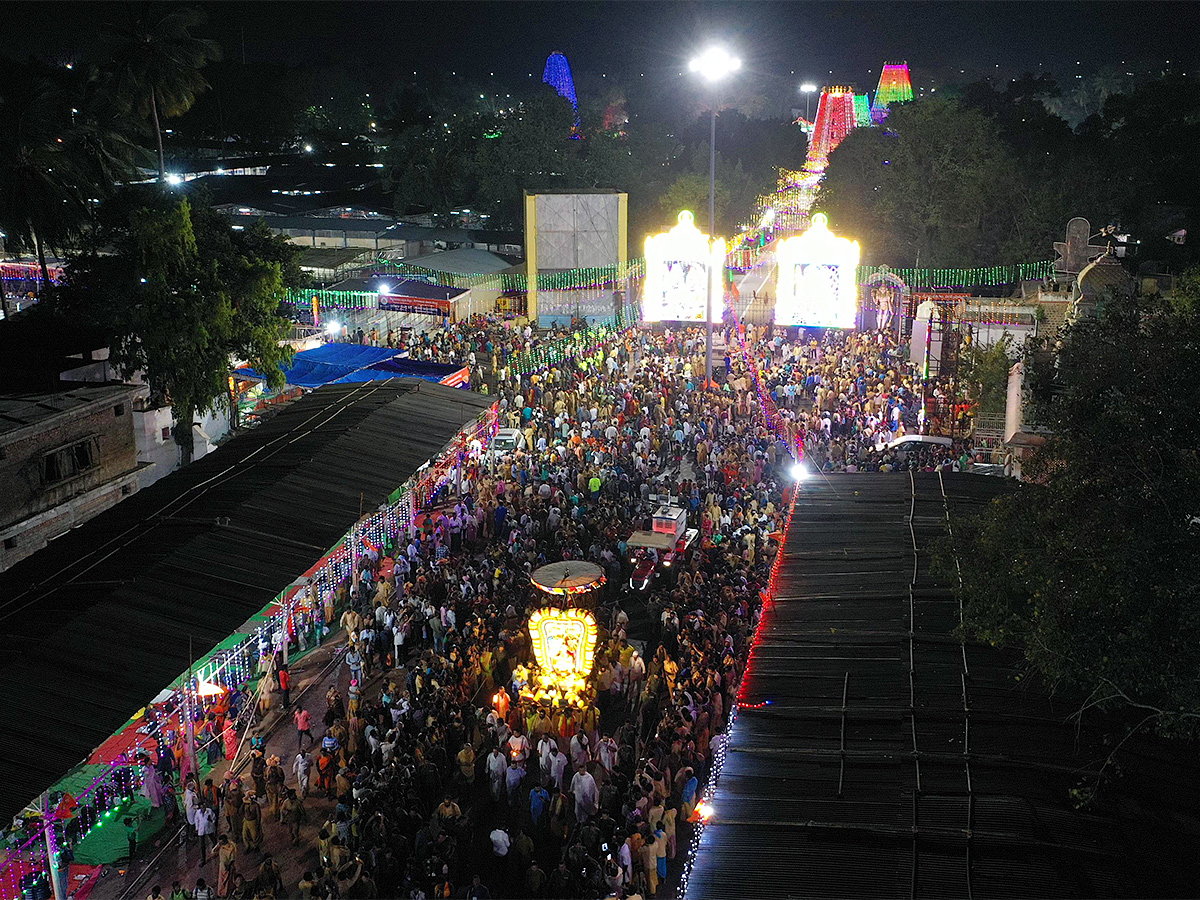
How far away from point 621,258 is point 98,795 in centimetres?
3077

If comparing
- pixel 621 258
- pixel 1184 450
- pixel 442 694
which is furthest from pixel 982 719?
pixel 621 258

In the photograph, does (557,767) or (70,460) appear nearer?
(557,767)

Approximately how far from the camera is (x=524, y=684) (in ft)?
48.5

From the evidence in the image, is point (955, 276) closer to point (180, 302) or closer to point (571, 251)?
point (571, 251)

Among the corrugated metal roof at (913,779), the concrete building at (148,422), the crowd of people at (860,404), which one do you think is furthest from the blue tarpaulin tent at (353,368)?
the corrugated metal roof at (913,779)

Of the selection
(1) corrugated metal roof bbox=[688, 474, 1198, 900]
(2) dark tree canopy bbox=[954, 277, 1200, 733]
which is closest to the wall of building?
(1) corrugated metal roof bbox=[688, 474, 1198, 900]

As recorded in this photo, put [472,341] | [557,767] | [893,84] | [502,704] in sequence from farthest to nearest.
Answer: [893,84], [472,341], [502,704], [557,767]

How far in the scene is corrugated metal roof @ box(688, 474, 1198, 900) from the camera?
819 cm

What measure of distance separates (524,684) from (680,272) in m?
21.5

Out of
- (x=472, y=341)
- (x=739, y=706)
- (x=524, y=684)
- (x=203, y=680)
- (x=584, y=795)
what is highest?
(x=472, y=341)

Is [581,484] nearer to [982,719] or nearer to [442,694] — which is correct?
[442,694]

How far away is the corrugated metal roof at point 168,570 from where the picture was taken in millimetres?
11703

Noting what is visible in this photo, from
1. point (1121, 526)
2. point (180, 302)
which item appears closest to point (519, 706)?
point (1121, 526)

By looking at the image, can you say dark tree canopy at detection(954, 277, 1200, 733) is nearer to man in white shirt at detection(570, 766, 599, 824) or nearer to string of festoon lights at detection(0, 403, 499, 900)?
man in white shirt at detection(570, 766, 599, 824)
